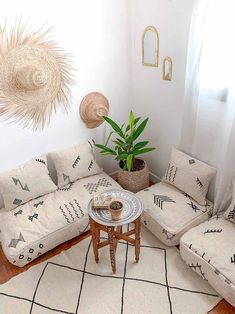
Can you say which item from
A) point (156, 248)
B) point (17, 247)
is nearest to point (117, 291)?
point (156, 248)

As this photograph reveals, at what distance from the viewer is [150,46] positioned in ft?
7.60

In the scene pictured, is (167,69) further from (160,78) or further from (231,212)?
(231,212)

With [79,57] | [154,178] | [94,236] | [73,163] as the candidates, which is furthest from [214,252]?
[79,57]

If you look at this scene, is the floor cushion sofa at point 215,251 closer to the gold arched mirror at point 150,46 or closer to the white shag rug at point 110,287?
the white shag rug at point 110,287

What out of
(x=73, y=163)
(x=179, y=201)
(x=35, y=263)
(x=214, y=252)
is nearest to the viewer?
(x=214, y=252)

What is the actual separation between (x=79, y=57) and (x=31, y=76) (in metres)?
0.48

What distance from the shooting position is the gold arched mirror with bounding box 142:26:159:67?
88.4 inches

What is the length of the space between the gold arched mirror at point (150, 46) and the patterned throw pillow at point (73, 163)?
996mm

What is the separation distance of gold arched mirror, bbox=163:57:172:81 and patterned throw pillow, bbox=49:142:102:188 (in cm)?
99

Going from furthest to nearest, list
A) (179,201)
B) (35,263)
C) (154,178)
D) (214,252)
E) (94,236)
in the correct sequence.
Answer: (154,178) < (179,201) < (35,263) < (94,236) < (214,252)

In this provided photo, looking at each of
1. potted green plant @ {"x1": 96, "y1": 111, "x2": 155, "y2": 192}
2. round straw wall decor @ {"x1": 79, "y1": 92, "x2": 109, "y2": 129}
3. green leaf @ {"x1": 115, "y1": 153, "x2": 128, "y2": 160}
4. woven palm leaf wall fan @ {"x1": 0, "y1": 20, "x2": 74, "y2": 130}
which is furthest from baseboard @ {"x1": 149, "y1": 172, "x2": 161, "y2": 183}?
woven palm leaf wall fan @ {"x1": 0, "y1": 20, "x2": 74, "y2": 130}

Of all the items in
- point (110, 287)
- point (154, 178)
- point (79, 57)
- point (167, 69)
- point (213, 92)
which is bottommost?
point (110, 287)

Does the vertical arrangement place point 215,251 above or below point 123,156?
below

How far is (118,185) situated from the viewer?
8.05 feet
